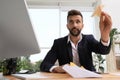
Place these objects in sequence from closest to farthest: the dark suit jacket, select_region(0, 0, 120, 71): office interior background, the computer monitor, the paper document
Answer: the computer monitor, the paper document, the dark suit jacket, select_region(0, 0, 120, 71): office interior background

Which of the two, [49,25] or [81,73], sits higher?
[49,25]

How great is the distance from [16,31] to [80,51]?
130cm

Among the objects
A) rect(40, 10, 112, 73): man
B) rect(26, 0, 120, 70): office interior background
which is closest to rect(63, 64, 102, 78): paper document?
rect(40, 10, 112, 73): man

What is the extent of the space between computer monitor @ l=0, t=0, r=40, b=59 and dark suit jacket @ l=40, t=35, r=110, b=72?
106cm

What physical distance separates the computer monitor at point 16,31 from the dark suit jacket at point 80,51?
41.8 inches

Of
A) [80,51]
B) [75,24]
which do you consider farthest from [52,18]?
[80,51]

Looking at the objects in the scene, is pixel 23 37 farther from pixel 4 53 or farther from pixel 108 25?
pixel 108 25

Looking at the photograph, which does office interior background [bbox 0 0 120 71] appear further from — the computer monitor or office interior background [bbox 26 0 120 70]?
the computer monitor

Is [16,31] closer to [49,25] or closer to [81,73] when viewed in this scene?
[81,73]

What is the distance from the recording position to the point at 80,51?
6.43 feet

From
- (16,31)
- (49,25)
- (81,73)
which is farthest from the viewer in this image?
(49,25)

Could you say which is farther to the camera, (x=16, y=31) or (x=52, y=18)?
(x=52, y=18)

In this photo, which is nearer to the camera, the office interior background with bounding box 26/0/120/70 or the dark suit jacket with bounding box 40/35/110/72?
the dark suit jacket with bounding box 40/35/110/72

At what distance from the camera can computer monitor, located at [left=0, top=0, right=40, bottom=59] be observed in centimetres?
60
